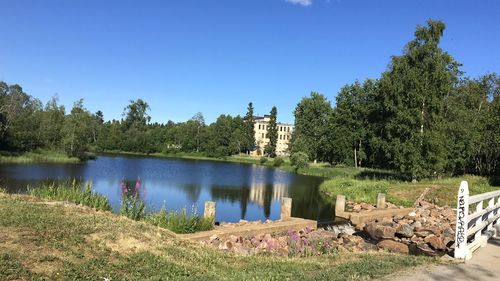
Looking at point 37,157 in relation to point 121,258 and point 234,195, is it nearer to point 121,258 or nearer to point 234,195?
point 234,195

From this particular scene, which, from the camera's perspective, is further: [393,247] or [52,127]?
[52,127]

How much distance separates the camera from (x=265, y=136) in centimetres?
12444

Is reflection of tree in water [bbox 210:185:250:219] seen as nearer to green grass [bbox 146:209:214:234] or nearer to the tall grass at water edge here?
green grass [bbox 146:209:214:234]

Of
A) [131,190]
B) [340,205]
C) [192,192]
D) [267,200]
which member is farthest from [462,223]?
[192,192]

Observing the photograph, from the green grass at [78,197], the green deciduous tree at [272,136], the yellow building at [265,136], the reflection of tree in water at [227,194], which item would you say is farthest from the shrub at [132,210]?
the yellow building at [265,136]

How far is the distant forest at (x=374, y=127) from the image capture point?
106 ft

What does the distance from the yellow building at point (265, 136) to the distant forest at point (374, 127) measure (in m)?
6.15

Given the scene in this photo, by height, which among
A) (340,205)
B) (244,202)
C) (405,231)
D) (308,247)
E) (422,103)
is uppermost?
(422,103)

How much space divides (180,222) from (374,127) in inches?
1780

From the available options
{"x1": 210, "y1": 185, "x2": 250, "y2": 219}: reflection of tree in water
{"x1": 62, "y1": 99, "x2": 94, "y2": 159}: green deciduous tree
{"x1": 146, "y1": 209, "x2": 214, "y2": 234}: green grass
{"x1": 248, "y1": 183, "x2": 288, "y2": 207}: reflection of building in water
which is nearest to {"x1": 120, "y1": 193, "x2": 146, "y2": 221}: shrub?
{"x1": 146, "y1": 209, "x2": 214, "y2": 234}: green grass

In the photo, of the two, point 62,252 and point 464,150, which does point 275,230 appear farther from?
point 464,150

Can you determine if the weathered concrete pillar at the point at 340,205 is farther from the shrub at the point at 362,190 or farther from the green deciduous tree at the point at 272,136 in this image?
the green deciduous tree at the point at 272,136

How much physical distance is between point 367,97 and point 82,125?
41.7 metres

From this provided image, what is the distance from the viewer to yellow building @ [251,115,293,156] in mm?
122500
